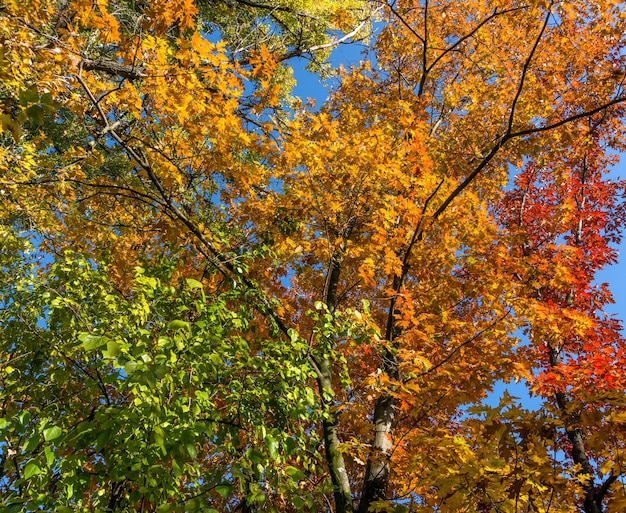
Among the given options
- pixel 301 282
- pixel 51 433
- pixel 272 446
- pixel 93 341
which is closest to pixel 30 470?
pixel 51 433

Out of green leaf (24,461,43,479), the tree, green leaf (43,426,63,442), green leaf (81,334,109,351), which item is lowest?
green leaf (24,461,43,479)

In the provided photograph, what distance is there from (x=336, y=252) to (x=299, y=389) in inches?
101

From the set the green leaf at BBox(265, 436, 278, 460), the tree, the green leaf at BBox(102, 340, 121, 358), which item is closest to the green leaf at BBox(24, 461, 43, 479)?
the tree

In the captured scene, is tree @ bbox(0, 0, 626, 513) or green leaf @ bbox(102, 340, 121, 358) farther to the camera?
tree @ bbox(0, 0, 626, 513)

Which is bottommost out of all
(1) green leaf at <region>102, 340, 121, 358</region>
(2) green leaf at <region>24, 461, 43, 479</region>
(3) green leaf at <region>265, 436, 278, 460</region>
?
(2) green leaf at <region>24, 461, 43, 479</region>

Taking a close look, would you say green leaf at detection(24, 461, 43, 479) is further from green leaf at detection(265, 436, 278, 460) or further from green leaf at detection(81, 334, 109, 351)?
green leaf at detection(265, 436, 278, 460)

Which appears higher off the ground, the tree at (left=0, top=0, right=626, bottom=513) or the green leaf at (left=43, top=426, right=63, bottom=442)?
the tree at (left=0, top=0, right=626, bottom=513)

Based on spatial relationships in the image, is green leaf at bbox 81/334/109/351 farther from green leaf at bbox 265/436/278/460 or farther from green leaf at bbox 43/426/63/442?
green leaf at bbox 265/436/278/460

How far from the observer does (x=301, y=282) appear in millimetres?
6699

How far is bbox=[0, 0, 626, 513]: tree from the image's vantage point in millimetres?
2494

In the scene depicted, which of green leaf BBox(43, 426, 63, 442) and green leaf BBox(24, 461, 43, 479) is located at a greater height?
green leaf BBox(43, 426, 63, 442)

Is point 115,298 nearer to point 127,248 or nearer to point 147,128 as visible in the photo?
point 147,128

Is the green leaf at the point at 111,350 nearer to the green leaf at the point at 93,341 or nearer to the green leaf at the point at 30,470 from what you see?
the green leaf at the point at 93,341

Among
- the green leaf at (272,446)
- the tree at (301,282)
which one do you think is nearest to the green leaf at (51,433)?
the tree at (301,282)
